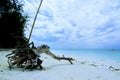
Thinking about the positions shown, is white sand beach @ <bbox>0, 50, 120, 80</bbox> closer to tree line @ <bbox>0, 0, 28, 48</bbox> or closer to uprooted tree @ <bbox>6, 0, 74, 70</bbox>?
uprooted tree @ <bbox>6, 0, 74, 70</bbox>

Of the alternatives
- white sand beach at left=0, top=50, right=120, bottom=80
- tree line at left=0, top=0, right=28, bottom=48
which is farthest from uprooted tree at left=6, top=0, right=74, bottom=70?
tree line at left=0, top=0, right=28, bottom=48

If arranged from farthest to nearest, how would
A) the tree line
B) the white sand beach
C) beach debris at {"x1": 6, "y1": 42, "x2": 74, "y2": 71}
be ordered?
1. the tree line
2. beach debris at {"x1": 6, "y1": 42, "x2": 74, "y2": 71}
3. the white sand beach

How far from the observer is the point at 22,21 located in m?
25.1

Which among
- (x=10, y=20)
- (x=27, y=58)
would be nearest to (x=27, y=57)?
(x=27, y=58)

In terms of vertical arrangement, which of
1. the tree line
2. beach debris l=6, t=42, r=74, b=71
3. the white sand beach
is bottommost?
the white sand beach

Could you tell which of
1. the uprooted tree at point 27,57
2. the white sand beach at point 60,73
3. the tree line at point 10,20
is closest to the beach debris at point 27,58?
the uprooted tree at point 27,57

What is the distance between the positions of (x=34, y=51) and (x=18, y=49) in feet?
2.48

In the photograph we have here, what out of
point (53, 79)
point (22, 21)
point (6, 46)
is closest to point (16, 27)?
point (22, 21)

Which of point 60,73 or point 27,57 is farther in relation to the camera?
point 27,57

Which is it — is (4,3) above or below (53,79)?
above

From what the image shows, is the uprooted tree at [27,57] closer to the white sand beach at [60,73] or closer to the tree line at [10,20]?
the white sand beach at [60,73]

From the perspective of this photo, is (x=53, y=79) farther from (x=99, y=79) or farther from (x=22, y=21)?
(x=22, y=21)

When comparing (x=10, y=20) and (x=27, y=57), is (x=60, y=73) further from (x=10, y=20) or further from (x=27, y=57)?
(x=10, y=20)

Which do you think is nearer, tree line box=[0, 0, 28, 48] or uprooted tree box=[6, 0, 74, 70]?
uprooted tree box=[6, 0, 74, 70]
